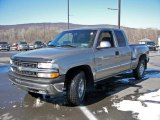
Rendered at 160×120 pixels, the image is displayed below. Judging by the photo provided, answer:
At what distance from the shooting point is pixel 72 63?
620 cm

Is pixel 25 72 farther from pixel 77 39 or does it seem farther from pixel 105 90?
pixel 105 90

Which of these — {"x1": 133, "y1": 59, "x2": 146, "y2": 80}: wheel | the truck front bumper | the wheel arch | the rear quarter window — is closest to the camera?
the truck front bumper

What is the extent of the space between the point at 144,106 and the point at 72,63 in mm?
2084

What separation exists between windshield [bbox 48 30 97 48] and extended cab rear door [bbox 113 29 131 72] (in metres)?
1.27

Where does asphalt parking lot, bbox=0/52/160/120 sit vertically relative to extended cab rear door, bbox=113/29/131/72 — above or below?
below

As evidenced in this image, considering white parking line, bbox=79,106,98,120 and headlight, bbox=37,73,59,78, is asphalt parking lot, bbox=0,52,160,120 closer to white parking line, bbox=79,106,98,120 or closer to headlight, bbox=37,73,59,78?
white parking line, bbox=79,106,98,120

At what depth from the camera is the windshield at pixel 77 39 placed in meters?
7.17

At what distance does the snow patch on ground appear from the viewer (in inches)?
228

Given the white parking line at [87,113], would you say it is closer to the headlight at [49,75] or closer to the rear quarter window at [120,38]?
the headlight at [49,75]

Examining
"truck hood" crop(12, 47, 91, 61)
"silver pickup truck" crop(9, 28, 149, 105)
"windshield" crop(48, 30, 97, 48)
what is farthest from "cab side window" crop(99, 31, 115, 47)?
"truck hood" crop(12, 47, 91, 61)

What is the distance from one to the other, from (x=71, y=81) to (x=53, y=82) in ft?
2.20

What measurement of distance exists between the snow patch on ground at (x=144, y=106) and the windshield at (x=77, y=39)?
181 centimetres

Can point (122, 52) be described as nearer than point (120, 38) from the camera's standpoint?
Yes

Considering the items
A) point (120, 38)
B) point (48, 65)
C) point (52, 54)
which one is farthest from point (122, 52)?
point (48, 65)
